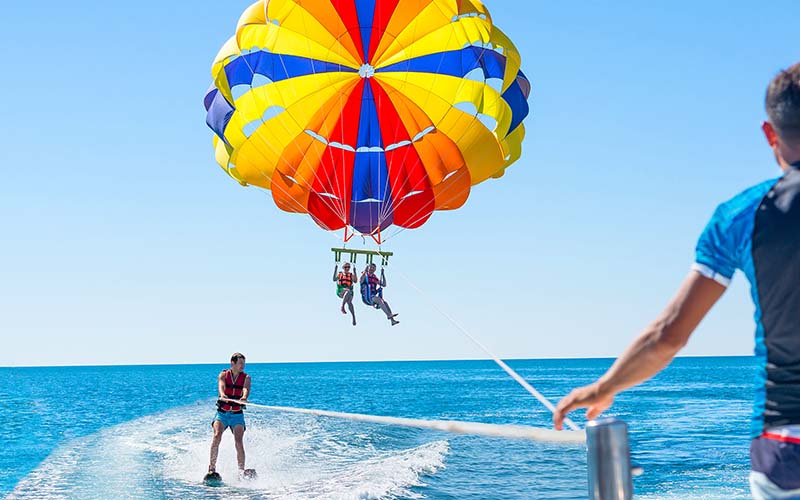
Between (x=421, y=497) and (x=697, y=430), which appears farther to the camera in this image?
(x=697, y=430)

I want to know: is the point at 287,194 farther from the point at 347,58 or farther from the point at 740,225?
the point at 740,225

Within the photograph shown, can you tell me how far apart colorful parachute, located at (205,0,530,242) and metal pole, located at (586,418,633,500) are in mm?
10230

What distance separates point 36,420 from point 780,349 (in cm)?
3578

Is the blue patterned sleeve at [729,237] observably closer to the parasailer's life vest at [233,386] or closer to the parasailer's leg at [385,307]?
the parasailer's life vest at [233,386]

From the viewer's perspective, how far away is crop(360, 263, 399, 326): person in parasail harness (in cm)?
1192

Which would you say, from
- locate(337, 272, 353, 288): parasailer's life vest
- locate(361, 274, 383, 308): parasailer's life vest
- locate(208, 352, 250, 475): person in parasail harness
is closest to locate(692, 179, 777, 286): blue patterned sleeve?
locate(208, 352, 250, 475): person in parasail harness

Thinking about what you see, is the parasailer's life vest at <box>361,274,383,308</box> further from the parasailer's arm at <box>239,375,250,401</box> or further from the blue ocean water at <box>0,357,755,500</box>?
the blue ocean water at <box>0,357,755,500</box>

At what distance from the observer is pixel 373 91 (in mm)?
12109

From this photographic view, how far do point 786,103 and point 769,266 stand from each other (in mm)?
318

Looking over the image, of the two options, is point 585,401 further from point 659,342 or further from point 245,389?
point 245,389

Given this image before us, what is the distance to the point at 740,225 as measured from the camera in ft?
5.52

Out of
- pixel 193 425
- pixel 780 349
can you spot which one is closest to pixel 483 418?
pixel 193 425

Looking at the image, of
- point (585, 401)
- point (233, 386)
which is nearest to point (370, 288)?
point (233, 386)

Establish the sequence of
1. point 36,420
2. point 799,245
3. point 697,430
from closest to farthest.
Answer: point 799,245, point 697,430, point 36,420
